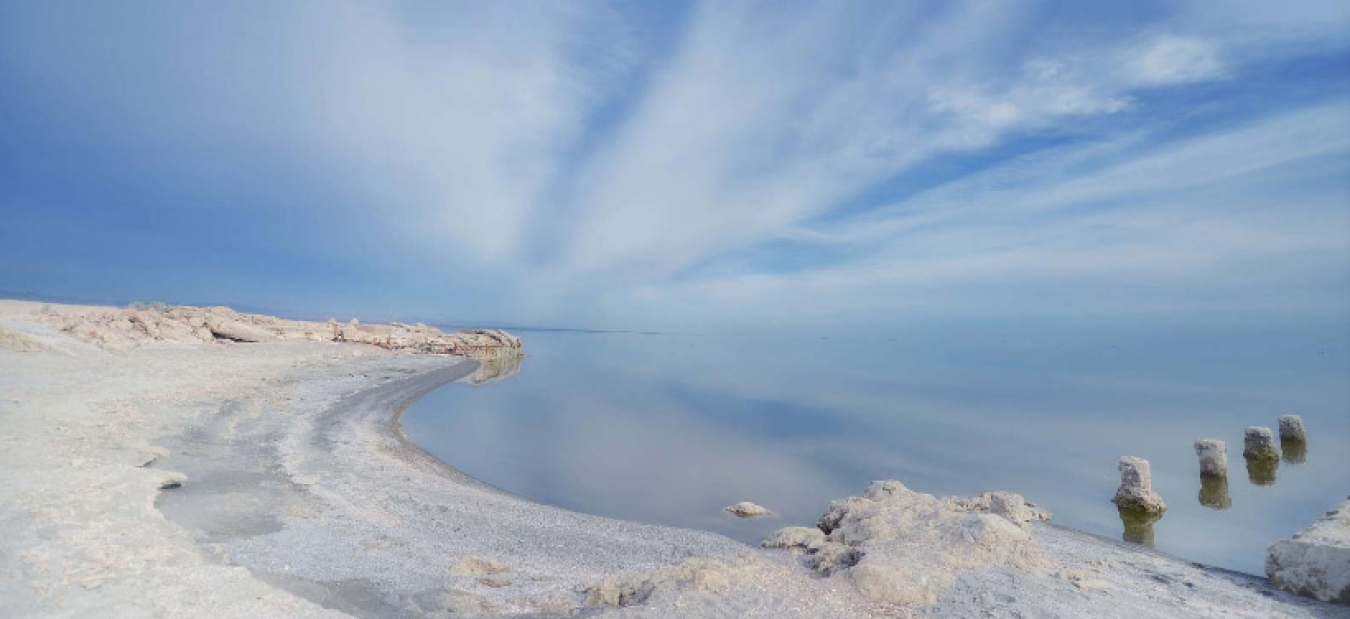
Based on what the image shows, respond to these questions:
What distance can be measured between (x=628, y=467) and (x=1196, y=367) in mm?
64655

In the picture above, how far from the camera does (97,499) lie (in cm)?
853

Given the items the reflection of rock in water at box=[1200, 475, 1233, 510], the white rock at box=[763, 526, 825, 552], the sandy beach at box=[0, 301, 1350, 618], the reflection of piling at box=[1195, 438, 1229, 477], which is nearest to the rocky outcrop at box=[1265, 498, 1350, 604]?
the sandy beach at box=[0, 301, 1350, 618]

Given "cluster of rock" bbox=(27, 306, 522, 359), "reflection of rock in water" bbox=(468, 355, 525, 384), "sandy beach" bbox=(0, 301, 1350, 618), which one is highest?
"cluster of rock" bbox=(27, 306, 522, 359)

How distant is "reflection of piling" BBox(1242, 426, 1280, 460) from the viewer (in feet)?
67.9

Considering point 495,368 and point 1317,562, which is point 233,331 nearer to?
point 495,368

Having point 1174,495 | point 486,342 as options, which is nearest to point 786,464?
point 1174,495

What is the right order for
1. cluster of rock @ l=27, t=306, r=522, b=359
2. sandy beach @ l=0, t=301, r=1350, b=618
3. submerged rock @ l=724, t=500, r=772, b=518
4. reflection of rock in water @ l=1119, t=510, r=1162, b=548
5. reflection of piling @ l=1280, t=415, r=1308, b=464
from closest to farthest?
sandy beach @ l=0, t=301, r=1350, b=618 < reflection of rock in water @ l=1119, t=510, r=1162, b=548 < submerged rock @ l=724, t=500, r=772, b=518 < reflection of piling @ l=1280, t=415, r=1308, b=464 < cluster of rock @ l=27, t=306, r=522, b=359

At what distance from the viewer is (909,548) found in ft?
26.8

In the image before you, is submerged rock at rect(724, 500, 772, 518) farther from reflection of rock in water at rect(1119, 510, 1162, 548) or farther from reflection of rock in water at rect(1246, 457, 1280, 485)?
reflection of rock in water at rect(1246, 457, 1280, 485)

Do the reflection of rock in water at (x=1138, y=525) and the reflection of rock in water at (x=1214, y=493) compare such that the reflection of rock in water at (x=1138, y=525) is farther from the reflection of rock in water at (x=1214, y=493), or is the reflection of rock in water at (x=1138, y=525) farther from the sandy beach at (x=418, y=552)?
the reflection of rock in water at (x=1214, y=493)

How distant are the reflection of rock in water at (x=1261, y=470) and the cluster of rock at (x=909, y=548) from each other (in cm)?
1594

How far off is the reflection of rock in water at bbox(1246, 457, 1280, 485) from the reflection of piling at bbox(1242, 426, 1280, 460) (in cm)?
11

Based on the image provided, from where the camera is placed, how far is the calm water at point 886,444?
15117 mm

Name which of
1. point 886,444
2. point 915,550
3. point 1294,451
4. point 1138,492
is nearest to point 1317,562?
point 915,550
